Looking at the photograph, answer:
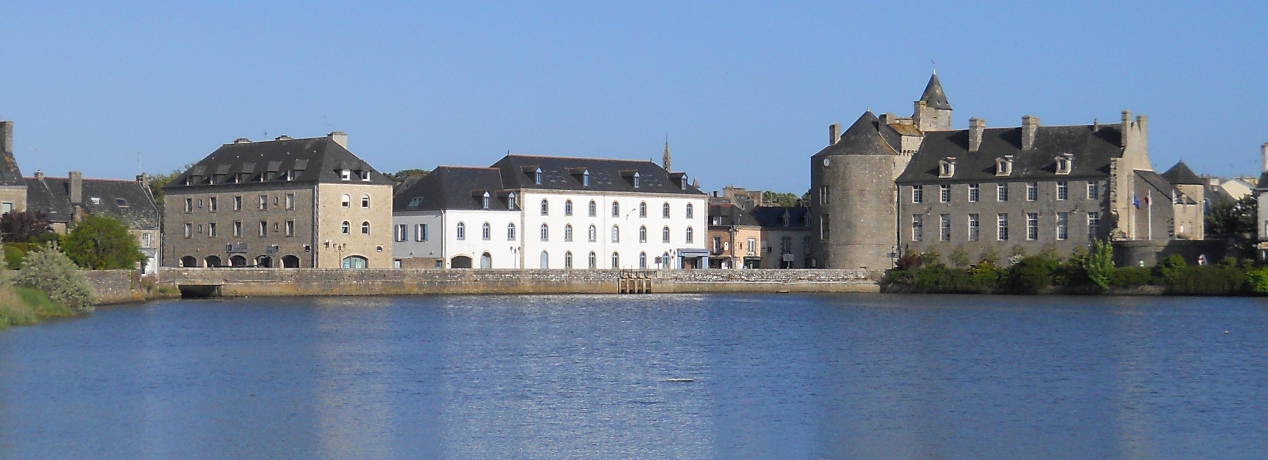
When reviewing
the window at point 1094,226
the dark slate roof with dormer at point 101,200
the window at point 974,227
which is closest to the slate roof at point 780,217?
the window at point 974,227

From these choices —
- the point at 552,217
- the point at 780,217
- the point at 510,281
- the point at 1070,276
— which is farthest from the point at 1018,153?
the point at 510,281

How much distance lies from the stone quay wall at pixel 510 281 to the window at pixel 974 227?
18.5 feet

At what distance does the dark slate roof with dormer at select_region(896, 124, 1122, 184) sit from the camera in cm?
8031

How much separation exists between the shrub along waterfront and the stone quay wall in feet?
10.4

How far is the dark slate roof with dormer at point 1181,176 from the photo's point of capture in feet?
286

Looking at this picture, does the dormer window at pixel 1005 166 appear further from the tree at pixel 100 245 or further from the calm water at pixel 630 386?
the tree at pixel 100 245

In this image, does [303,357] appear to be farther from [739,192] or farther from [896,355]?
[739,192]

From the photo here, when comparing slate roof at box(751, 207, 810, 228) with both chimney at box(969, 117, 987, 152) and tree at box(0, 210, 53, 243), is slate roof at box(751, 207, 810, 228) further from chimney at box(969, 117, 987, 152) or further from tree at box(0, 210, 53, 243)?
tree at box(0, 210, 53, 243)

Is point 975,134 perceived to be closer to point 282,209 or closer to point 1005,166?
point 1005,166

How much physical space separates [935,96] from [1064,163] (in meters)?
13.7

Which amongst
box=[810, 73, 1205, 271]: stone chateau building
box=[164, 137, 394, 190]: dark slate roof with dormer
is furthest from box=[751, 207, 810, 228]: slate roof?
box=[164, 137, 394, 190]: dark slate roof with dormer

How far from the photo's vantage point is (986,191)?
273 ft

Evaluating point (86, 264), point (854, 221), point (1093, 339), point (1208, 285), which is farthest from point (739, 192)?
point (1093, 339)

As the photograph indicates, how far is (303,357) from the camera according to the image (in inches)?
1527
